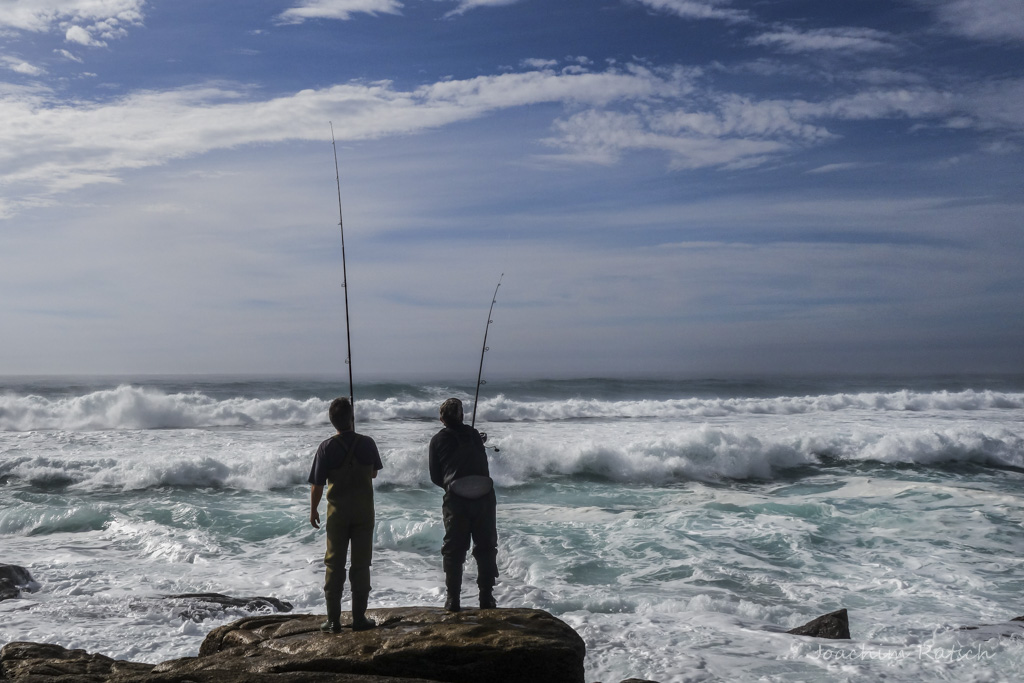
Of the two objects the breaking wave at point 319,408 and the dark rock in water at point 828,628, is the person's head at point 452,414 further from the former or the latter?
the breaking wave at point 319,408

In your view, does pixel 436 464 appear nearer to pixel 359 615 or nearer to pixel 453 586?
pixel 453 586

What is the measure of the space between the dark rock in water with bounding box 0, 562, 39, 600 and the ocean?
146mm

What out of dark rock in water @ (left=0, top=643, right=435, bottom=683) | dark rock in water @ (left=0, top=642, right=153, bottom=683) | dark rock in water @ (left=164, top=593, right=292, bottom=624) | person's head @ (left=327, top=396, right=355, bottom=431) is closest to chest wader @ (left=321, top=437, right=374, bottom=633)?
person's head @ (left=327, top=396, right=355, bottom=431)

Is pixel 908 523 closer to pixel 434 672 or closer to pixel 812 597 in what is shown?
pixel 812 597

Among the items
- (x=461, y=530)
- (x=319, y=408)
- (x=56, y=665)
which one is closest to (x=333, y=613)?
(x=461, y=530)

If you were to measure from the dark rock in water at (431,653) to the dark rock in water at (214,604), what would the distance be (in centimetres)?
211

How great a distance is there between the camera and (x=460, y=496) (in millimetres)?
4652

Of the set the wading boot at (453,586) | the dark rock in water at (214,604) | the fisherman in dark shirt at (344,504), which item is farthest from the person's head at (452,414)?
the dark rock in water at (214,604)

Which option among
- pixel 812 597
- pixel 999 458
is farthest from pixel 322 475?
pixel 999 458

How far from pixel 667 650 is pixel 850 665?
4.23ft

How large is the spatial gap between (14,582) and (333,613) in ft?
14.6

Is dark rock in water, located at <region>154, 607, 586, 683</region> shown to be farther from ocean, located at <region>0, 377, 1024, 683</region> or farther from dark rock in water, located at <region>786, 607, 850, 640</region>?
dark rock in water, located at <region>786, 607, 850, 640</region>

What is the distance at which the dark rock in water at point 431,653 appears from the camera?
3844 millimetres

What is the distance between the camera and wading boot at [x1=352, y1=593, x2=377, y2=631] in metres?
4.32
